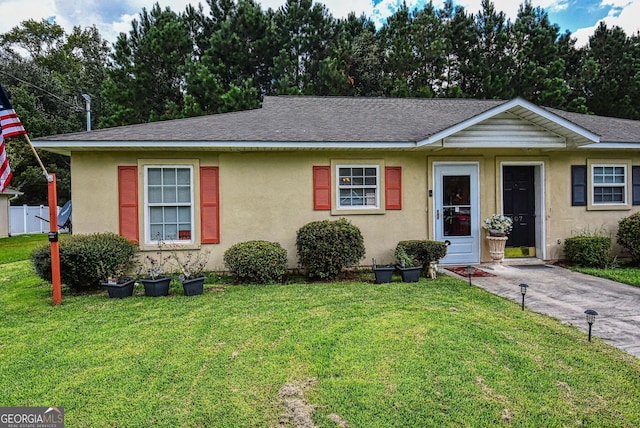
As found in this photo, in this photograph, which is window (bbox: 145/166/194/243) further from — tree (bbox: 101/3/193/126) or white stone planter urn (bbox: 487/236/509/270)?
tree (bbox: 101/3/193/126)

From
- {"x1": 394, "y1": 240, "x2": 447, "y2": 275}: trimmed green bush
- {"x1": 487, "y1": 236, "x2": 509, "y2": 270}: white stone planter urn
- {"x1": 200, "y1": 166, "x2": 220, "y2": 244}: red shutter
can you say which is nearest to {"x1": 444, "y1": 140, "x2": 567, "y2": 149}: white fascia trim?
{"x1": 487, "y1": 236, "x2": 509, "y2": 270}: white stone planter urn

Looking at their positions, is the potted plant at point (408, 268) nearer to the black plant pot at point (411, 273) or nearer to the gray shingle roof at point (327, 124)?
the black plant pot at point (411, 273)

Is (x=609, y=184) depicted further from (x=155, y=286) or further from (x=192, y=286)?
(x=155, y=286)

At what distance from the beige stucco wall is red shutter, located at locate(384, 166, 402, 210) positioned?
11 centimetres

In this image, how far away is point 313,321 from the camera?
439 cm

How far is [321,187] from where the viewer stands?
752 cm

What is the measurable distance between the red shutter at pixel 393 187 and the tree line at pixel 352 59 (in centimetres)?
950

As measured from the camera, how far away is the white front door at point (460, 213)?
794cm

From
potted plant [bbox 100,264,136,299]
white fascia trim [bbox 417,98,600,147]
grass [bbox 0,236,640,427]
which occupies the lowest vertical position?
grass [bbox 0,236,640,427]

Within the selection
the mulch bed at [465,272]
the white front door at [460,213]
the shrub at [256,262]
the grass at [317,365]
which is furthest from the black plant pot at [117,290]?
the white front door at [460,213]

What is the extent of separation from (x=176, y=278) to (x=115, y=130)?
10.2 ft

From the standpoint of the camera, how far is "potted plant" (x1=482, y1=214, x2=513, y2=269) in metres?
7.48

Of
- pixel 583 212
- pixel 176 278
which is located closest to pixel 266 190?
pixel 176 278

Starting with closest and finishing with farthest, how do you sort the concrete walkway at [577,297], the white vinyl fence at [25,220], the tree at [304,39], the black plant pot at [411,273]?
the concrete walkway at [577,297] → the black plant pot at [411,273] → the tree at [304,39] → the white vinyl fence at [25,220]
